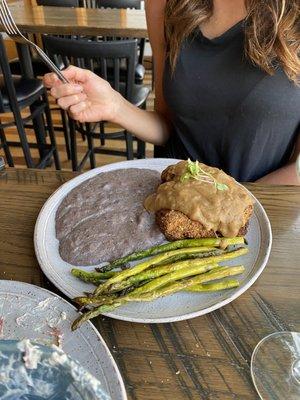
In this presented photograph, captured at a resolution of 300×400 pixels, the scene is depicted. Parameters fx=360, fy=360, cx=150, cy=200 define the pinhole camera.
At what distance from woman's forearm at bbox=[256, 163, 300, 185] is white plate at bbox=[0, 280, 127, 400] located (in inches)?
30.8

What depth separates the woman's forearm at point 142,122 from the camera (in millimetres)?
1208

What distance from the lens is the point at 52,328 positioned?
22.8 inches

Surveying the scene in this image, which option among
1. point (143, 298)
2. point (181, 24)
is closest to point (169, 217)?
point (143, 298)

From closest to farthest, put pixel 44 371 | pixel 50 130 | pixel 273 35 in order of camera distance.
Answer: pixel 44 371, pixel 273 35, pixel 50 130

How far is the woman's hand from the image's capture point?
95cm

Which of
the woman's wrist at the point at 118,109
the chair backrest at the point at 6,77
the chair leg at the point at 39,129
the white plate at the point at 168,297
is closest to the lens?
the white plate at the point at 168,297

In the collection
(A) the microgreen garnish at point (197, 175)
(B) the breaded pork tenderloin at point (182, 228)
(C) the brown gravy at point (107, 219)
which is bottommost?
(C) the brown gravy at point (107, 219)

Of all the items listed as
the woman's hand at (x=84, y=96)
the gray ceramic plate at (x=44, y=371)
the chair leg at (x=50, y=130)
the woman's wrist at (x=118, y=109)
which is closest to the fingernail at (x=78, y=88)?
the woman's hand at (x=84, y=96)

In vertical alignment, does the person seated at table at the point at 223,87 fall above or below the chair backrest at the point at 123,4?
above

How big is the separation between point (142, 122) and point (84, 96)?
0.30m

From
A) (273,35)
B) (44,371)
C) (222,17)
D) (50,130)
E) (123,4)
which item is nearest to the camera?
(44,371)

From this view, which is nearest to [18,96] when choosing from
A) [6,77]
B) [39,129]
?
[6,77]

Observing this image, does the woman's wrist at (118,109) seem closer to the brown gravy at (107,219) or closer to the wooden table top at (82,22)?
the brown gravy at (107,219)

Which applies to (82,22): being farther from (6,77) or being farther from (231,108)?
(231,108)
